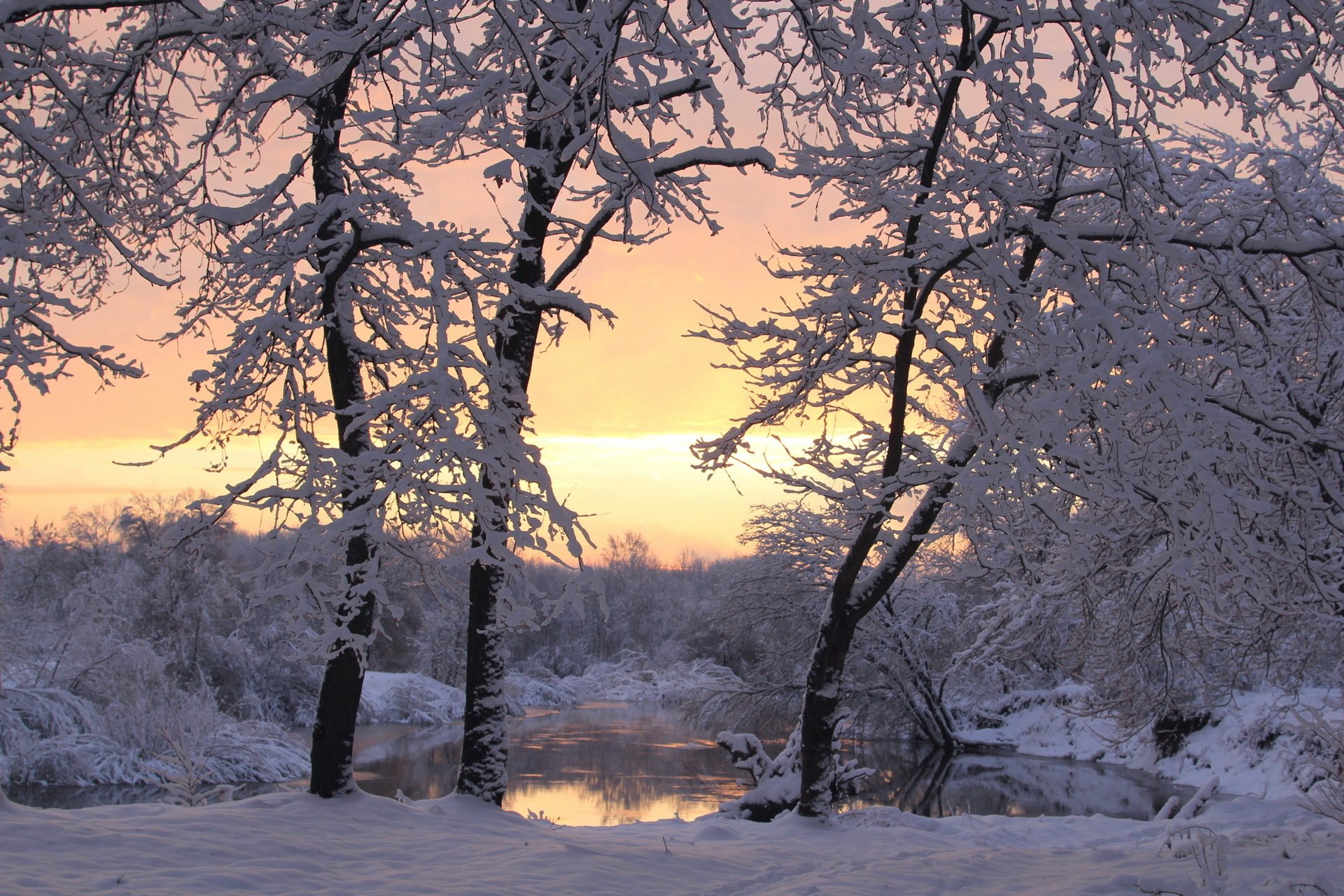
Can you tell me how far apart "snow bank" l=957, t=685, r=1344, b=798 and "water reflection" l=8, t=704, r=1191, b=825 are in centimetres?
75

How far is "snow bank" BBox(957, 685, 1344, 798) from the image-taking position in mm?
13742

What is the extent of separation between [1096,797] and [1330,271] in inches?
580

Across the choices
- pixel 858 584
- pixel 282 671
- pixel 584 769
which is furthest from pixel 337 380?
pixel 282 671

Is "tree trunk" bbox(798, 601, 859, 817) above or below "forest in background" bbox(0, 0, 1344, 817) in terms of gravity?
below

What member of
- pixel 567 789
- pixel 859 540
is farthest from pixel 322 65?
pixel 567 789

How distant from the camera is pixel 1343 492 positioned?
27.6ft

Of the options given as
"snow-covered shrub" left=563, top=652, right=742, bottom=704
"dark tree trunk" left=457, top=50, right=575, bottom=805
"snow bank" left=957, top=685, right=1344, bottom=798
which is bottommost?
"snow-covered shrub" left=563, top=652, right=742, bottom=704

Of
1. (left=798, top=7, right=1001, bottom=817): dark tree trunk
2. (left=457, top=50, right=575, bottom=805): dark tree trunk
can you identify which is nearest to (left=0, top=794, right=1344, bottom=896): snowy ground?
(left=457, top=50, right=575, bottom=805): dark tree trunk

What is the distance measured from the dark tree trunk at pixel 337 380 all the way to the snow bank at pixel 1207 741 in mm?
8274

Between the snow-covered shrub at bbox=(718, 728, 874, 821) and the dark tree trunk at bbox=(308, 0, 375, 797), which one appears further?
the snow-covered shrub at bbox=(718, 728, 874, 821)

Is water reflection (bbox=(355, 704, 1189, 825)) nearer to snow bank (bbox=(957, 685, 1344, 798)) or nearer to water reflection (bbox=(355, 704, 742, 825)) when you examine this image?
water reflection (bbox=(355, 704, 742, 825))

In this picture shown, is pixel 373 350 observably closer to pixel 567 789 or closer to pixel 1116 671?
pixel 1116 671

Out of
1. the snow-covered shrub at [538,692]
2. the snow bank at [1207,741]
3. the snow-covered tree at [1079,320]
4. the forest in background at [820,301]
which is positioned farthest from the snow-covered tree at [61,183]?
the snow-covered shrub at [538,692]

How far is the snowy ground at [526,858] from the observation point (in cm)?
510
